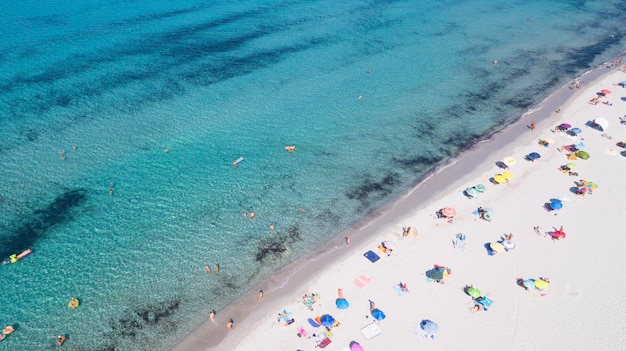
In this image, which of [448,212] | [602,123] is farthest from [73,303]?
[602,123]

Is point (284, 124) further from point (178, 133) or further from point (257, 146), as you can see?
point (178, 133)

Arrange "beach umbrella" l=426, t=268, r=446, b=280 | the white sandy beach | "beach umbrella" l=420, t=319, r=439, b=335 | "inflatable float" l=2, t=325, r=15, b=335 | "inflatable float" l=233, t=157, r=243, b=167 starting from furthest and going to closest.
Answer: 1. "inflatable float" l=233, t=157, r=243, b=167
2. "beach umbrella" l=426, t=268, r=446, b=280
3. "inflatable float" l=2, t=325, r=15, b=335
4. the white sandy beach
5. "beach umbrella" l=420, t=319, r=439, b=335

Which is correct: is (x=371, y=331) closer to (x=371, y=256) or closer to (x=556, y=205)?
(x=371, y=256)

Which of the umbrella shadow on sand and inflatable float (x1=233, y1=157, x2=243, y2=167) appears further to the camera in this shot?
inflatable float (x1=233, y1=157, x2=243, y2=167)

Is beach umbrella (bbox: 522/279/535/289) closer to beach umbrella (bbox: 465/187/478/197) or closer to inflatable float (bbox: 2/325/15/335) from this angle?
beach umbrella (bbox: 465/187/478/197)

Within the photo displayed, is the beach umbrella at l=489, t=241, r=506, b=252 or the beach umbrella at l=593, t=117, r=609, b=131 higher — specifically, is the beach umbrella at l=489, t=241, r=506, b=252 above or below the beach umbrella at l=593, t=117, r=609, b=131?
below

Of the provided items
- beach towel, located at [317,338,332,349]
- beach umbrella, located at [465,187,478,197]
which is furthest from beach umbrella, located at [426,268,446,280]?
beach umbrella, located at [465,187,478,197]
